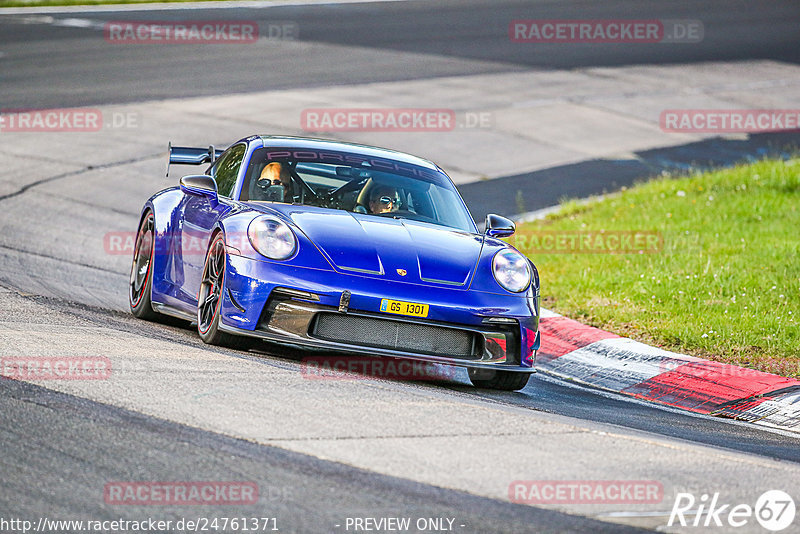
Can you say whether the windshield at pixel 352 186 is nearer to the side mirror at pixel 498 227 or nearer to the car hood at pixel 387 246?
the side mirror at pixel 498 227

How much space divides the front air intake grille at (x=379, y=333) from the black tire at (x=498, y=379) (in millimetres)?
602

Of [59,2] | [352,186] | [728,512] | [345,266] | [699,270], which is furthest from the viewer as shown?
[59,2]

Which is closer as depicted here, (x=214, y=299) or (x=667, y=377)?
(x=214, y=299)

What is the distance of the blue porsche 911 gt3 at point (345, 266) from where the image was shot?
658 cm

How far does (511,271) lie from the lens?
23.4 feet

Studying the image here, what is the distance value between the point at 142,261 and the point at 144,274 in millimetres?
189

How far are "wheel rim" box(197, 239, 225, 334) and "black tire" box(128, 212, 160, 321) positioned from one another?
3.70 ft

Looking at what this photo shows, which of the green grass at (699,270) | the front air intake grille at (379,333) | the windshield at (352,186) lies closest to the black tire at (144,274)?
the windshield at (352,186)

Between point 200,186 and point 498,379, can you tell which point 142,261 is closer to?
point 200,186

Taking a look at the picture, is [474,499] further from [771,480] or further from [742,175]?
[742,175]

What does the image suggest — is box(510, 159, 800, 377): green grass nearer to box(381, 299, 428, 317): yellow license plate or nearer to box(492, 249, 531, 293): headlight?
box(492, 249, 531, 293): headlight

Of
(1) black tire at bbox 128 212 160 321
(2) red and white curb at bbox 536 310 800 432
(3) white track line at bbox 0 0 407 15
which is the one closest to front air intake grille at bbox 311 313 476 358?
(2) red and white curb at bbox 536 310 800 432

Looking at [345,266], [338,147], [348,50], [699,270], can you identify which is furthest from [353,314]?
[348,50]

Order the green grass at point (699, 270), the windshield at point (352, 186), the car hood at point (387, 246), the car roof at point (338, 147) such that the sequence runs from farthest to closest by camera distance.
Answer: the green grass at point (699, 270) → the car roof at point (338, 147) → the windshield at point (352, 186) → the car hood at point (387, 246)
